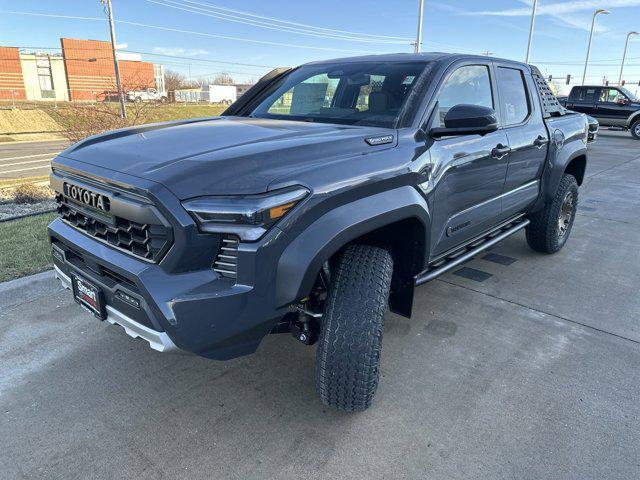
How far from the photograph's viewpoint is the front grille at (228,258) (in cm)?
192

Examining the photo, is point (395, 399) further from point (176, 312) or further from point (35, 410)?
point (35, 410)

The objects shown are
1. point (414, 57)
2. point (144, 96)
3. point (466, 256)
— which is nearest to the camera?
point (414, 57)

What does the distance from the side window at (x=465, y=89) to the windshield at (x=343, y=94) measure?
0.22 m

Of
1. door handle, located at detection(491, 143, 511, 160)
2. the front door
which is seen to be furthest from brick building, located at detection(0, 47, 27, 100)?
door handle, located at detection(491, 143, 511, 160)

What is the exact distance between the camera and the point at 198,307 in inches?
73.6

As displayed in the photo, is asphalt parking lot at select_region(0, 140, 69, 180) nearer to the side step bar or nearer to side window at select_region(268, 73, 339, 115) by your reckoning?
side window at select_region(268, 73, 339, 115)

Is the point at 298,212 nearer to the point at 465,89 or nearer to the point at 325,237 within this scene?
the point at 325,237

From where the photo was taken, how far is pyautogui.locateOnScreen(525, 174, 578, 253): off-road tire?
15.3 feet

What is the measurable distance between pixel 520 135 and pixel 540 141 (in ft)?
1.37

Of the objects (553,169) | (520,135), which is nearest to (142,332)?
(520,135)

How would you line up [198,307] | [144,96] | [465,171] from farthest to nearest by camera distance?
[144,96], [465,171], [198,307]

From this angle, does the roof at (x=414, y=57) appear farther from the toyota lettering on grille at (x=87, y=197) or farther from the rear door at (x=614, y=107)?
the rear door at (x=614, y=107)

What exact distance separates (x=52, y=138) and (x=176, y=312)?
38.1 m

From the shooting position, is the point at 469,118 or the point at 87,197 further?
the point at 469,118
